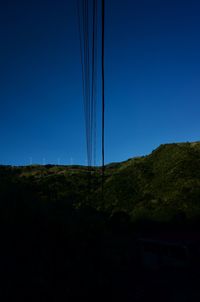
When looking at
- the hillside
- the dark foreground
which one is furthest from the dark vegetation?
the hillside

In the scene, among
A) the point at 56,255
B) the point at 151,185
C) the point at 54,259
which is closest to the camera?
the point at 54,259

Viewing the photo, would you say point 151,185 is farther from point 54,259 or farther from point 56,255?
point 54,259

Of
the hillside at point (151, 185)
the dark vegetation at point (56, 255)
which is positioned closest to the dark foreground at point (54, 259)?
the dark vegetation at point (56, 255)

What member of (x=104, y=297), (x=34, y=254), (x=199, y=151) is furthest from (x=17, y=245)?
(x=199, y=151)

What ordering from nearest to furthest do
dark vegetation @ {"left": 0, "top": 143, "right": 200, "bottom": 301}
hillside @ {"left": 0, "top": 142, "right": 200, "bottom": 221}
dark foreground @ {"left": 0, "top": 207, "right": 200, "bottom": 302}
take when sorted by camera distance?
1. dark foreground @ {"left": 0, "top": 207, "right": 200, "bottom": 302}
2. dark vegetation @ {"left": 0, "top": 143, "right": 200, "bottom": 301}
3. hillside @ {"left": 0, "top": 142, "right": 200, "bottom": 221}

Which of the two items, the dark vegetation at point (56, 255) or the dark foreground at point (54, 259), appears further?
the dark vegetation at point (56, 255)

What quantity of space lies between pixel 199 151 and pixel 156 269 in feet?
117

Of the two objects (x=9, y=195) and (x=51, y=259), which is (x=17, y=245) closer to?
(x=51, y=259)

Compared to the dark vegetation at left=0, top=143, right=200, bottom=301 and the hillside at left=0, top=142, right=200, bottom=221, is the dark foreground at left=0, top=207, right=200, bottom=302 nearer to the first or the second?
the dark vegetation at left=0, top=143, right=200, bottom=301

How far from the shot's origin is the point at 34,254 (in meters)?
8.16

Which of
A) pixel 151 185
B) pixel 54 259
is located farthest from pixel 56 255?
pixel 151 185

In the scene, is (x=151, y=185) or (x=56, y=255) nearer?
(x=56, y=255)

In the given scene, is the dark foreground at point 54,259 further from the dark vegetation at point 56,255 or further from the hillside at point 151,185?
the hillside at point 151,185

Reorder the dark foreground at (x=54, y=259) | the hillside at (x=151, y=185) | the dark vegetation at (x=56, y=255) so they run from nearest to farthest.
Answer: the dark foreground at (x=54, y=259) < the dark vegetation at (x=56, y=255) < the hillside at (x=151, y=185)
